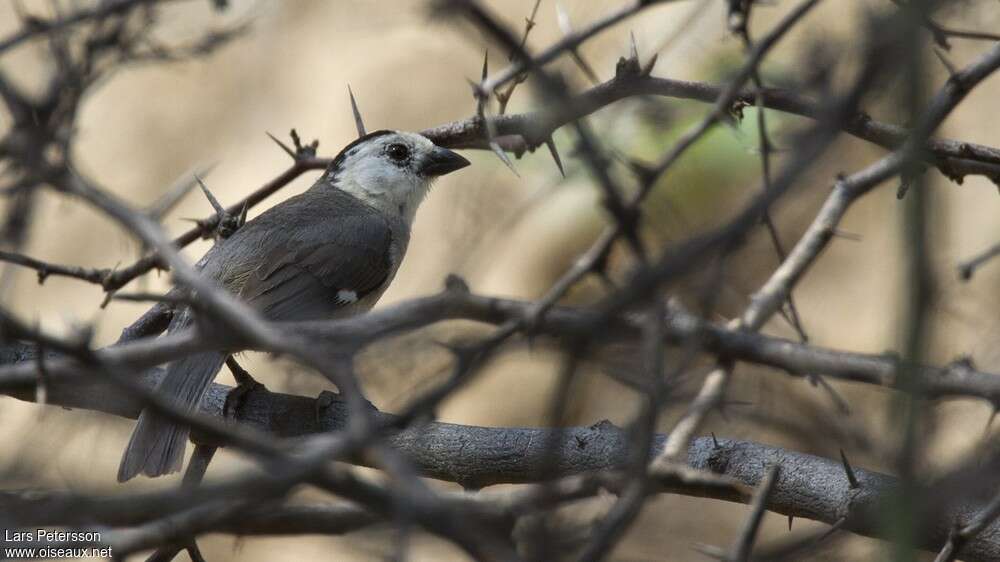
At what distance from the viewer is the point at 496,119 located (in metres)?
3.89

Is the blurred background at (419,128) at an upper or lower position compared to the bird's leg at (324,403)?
upper

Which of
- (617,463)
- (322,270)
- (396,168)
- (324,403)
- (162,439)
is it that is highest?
(396,168)

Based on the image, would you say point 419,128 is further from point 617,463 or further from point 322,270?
point 617,463

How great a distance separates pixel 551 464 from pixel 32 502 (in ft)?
3.01

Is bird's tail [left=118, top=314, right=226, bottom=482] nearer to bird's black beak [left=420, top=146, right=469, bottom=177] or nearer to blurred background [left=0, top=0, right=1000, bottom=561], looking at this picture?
blurred background [left=0, top=0, right=1000, bottom=561]

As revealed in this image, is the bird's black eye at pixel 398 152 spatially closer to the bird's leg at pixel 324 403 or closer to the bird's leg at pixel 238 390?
the bird's leg at pixel 238 390

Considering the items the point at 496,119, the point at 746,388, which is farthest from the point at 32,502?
the point at 496,119

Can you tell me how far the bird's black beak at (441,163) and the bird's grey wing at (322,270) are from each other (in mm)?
609

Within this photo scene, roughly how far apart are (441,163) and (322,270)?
1319 millimetres

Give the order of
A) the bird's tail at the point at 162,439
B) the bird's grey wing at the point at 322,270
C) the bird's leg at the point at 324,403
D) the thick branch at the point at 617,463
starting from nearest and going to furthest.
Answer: the thick branch at the point at 617,463, the bird's tail at the point at 162,439, the bird's leg at the point at 324,403, the bird's grey wing at the point at 322,270

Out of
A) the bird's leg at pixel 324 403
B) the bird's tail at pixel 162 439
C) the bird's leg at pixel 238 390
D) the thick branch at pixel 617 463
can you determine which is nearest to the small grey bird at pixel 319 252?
the bird's tail at pixel 162 439

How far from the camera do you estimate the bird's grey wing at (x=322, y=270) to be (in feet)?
16.6

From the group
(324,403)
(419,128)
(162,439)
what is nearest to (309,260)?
(324,403)

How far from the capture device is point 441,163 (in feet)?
→ 21.1
